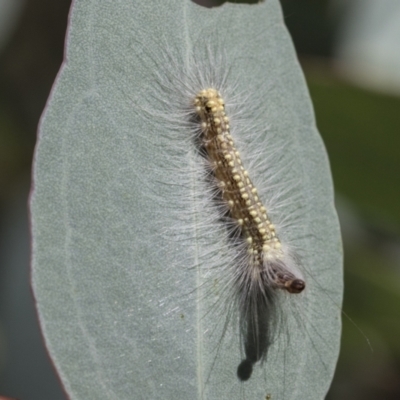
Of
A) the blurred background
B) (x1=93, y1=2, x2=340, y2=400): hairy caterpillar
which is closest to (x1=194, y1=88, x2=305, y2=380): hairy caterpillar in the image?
(x1=93, y1=2, x2=340, y2=400): hairy caterpillar

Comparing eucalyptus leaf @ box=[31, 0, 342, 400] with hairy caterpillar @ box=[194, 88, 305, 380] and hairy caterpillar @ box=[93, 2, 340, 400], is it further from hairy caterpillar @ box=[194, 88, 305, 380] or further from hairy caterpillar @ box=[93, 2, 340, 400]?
hairy caterpillar @ box=[194, 88, 305, 380]

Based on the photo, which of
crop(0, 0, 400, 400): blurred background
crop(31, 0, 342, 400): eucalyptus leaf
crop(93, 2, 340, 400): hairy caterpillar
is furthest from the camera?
crop(0, 0, 400, 400): blurred background

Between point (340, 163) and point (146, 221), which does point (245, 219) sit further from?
point (340, 163)

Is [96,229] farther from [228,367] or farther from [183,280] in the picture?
[228,367]

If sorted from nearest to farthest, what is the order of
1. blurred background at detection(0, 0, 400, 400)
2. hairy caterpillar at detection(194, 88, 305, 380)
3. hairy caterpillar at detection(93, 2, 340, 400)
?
1. hairy caterpillar at detection(93, 2, 340, 400)
2. hairy caterpillar at detection(194, 88, 305, 380)
3. blurred background at detection(0, 0, 400, 400)

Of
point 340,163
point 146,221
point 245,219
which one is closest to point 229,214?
point 245,219

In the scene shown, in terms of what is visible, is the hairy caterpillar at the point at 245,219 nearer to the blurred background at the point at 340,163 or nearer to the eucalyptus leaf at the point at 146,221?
the eucalyptus leaf at the point at 146,221
